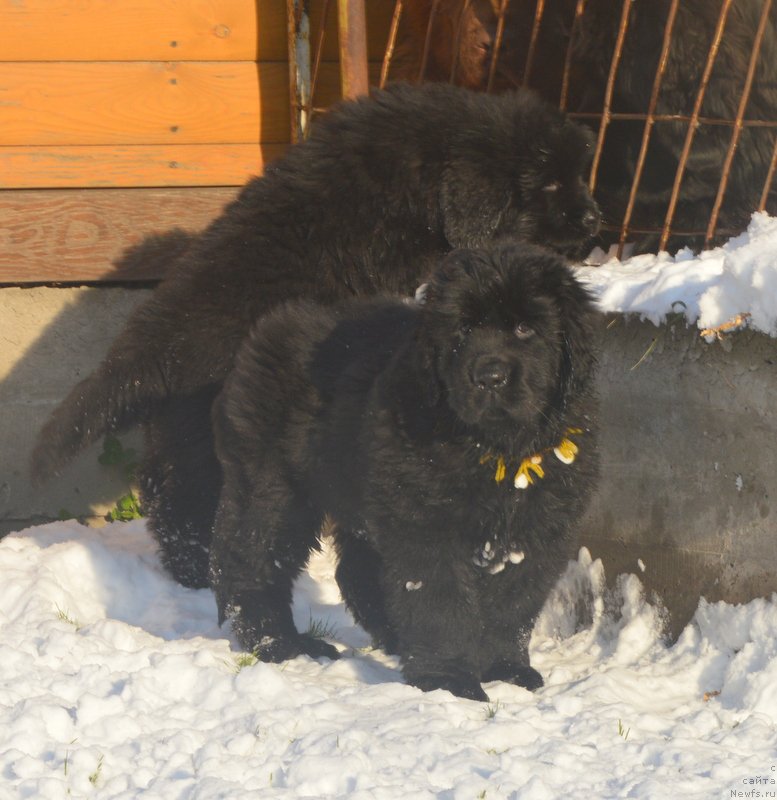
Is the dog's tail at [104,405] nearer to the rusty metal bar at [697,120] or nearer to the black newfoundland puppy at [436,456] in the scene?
the black newfoundland puppy at [436,456]

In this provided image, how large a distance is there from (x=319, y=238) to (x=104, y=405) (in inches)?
37.8

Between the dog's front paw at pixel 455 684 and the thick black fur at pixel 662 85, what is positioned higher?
the thick black fur at pixel 662 85

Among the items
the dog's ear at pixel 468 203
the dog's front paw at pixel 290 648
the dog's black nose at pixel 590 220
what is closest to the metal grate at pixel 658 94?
the dog's black nose at pixel 590 220

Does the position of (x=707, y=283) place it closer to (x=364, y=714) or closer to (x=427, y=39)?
(x=364, y=714)

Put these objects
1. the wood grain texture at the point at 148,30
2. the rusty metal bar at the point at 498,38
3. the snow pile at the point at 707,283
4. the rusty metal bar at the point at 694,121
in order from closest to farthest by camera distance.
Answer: the snow pile at the point at 707,283 < the rusty metal bar at the point at 694,121 < the rusty metal bar at the point at 498,38 < the wood grain texture at the point at 148,30

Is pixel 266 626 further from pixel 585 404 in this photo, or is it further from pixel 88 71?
pixel 88 71

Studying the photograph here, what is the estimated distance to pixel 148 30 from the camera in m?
5.22

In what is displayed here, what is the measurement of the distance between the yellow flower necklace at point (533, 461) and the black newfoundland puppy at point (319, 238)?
1.31 meters

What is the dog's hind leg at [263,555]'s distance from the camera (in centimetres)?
352

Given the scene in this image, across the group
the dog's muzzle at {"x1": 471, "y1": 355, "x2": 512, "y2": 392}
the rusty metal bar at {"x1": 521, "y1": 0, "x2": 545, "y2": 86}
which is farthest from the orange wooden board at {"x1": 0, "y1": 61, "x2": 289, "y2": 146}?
the dog's muzzle at {"x1": 471, "y1": 355, "x2": 512, "y2": 392}

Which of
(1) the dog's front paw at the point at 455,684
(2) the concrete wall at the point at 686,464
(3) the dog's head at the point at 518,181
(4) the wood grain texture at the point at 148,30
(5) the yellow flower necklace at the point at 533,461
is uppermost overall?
(4) the wood grain texture at the point at 148,30

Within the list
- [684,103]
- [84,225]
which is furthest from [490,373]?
[84,225]

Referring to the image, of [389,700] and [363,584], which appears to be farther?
[363,584]

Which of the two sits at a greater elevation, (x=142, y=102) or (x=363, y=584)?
(x=142, y=102)
